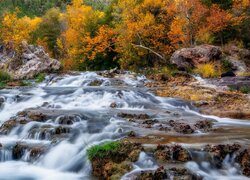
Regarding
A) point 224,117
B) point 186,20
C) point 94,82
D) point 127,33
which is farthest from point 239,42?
point 224,117

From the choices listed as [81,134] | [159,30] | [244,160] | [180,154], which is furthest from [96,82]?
[244,160]

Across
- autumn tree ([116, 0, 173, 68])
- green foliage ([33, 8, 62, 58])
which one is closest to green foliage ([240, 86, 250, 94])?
autumn tree ([116, 0, 173, 68])

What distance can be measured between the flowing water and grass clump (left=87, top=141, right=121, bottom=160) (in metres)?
0.26

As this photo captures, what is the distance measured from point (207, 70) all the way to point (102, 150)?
17.4m

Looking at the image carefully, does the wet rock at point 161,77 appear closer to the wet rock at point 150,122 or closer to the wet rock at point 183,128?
the wet rock at point 150,122

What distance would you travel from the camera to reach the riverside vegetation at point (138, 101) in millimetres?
8656

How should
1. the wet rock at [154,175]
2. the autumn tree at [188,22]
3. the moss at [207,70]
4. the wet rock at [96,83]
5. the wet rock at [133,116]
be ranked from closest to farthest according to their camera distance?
the wet rock at [154,175] → the wet rock at [133,116] → the wet rock at [96,83] → the moss at [207,70] → the autumn tree at [188,22]

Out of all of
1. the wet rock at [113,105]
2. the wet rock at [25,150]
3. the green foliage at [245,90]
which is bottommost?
the wet rock at [25,150]

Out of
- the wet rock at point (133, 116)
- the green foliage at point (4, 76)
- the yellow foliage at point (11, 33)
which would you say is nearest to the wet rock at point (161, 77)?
the wet rock at point (133, 116)

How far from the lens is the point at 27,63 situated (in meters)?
29.6

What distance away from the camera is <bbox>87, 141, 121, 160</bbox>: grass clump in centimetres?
869

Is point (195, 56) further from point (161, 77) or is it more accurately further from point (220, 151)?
point (220, 151)

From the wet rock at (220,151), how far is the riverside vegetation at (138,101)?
3 cm

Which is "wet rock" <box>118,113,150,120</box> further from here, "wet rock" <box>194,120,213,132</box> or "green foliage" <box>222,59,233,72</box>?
"green foliage" <box>222,59,233,72</box>
